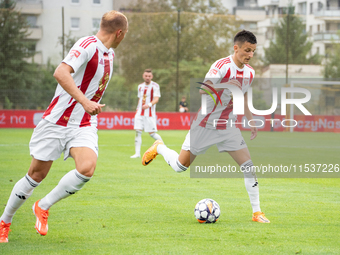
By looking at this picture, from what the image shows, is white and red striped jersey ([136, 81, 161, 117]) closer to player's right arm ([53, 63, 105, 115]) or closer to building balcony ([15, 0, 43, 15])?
player's right arm ([53, 63, 105, 115])

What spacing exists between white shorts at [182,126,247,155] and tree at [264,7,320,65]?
2470 cm

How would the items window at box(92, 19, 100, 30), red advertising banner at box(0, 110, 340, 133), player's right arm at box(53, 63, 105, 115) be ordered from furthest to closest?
window at box(92, 19, 100, 30), red advertising banner at box(0, 110, 340, 133), player's right arm at box(53, 63, 105, 115)

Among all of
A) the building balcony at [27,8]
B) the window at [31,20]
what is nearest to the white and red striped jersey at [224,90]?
the window at [31,20]

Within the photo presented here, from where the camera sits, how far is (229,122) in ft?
20.4

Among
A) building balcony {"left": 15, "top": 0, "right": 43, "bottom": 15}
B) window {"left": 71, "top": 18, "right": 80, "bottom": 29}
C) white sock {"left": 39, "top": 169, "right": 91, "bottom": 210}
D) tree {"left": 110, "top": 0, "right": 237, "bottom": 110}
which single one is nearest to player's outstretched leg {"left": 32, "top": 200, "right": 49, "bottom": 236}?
white sock {"left": 39, "top": 169, "right": 91, "bottom": 210}

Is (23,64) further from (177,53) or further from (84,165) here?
(84,165)

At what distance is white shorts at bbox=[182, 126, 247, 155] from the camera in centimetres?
600

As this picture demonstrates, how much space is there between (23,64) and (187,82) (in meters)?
9.63

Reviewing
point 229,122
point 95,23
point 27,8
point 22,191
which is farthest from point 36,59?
point 22,191

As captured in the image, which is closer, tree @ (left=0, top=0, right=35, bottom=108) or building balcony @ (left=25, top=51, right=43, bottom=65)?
tree @ (left=0, top=0, right=35, bottom=108)

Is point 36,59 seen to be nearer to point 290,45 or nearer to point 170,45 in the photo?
point 170,45

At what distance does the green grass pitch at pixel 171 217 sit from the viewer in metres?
4.59

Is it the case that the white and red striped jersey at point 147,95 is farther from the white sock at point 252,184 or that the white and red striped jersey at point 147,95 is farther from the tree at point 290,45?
the tree at point 290,45

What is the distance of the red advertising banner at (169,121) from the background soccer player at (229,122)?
18106 millimetres
